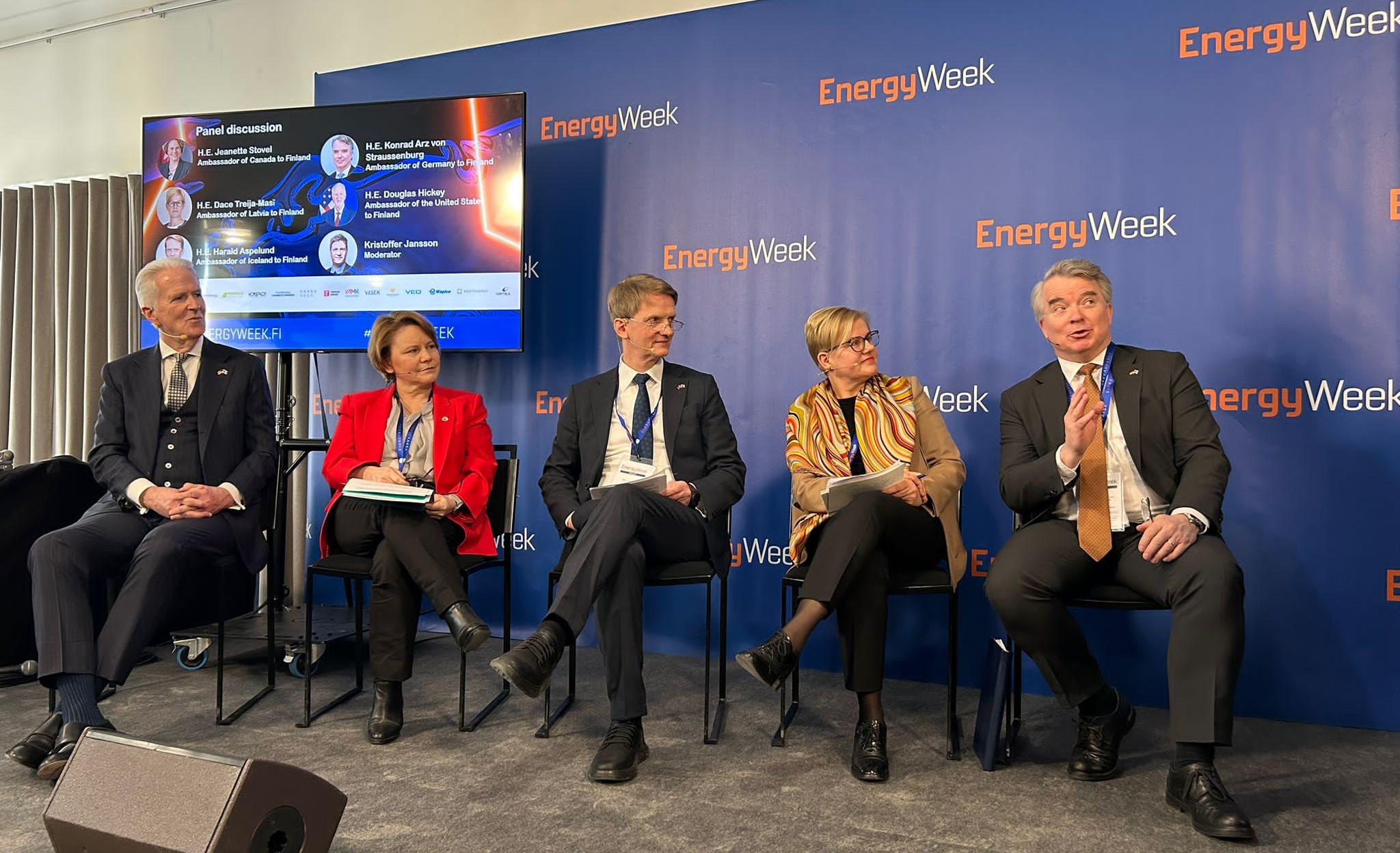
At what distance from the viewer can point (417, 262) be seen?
13.4 feet

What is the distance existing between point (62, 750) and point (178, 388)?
1162 mm

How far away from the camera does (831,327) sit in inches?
120

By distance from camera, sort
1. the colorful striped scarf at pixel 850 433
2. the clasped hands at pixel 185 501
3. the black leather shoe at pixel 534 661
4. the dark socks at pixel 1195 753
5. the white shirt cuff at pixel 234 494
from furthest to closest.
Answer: the white shirt cuff at pixel 234 494 < the clasped hands at pixel 185 501 < the colorful striped scarf at pixel 850 433 < the black leather shoe at pixel 534 661 < the dark socks at pixel 1195 753

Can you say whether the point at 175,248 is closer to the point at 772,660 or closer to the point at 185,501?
the point at 185,501

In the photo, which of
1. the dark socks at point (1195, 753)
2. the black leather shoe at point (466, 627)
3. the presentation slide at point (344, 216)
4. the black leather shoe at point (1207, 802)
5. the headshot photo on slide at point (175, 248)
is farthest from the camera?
the headshot photo on slide at point (175, 248)

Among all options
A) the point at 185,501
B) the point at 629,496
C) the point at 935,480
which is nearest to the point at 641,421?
the point at 629,496

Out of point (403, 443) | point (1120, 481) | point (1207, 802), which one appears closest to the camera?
point (1207, 802)

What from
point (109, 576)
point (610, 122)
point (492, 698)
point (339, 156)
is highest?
point (610, 122)

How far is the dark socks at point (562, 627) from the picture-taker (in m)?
2.64

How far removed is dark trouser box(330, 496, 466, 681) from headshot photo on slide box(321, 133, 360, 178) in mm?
A: 1669

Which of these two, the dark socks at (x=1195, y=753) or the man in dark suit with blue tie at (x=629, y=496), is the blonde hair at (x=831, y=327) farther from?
the dark socks at (x=1195, y=753)

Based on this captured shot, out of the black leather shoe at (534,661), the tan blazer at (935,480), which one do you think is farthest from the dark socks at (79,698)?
the tan blazer at (935,480)

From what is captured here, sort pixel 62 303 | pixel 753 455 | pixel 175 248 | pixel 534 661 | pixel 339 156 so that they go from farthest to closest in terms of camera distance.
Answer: pixel 62 303 → pixel 175 248 → pixel 339 156 → pixel 753 455 → pixel 534 661

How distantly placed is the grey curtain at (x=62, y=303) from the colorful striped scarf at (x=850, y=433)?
3951 millimetres
